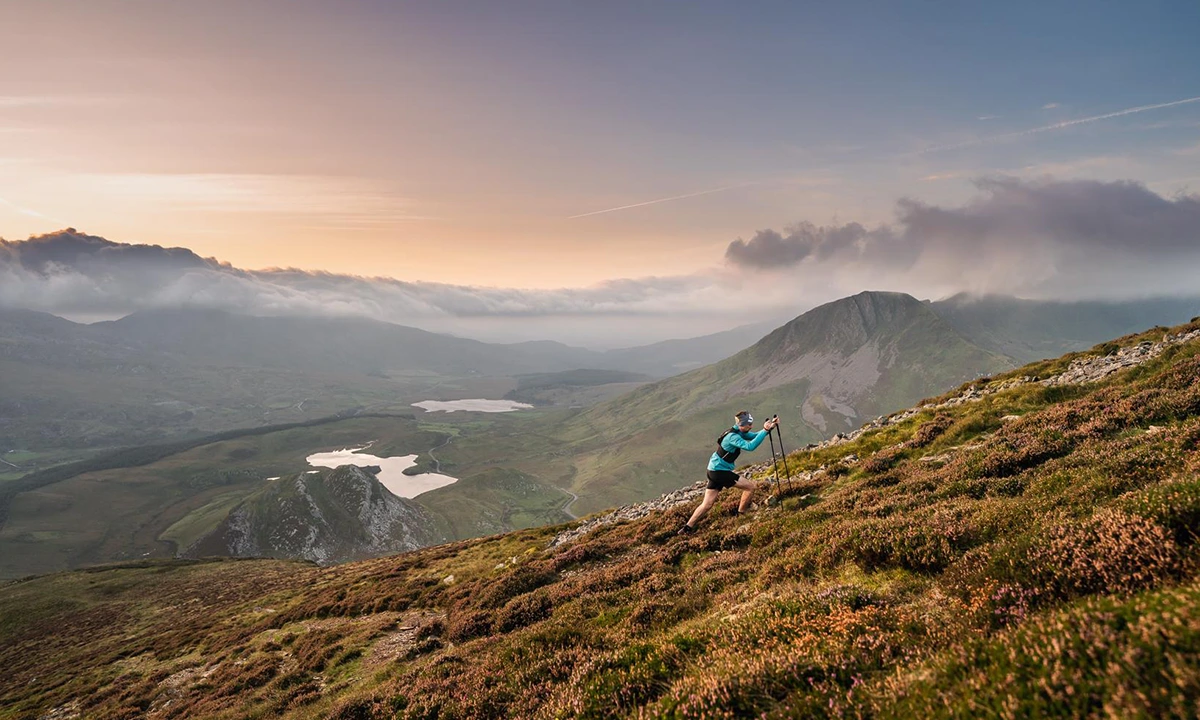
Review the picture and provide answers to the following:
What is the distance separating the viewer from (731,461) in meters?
18.3

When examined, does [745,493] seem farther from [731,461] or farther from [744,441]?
[744,441]

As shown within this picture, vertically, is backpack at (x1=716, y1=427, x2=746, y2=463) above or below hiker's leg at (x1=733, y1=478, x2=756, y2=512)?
above

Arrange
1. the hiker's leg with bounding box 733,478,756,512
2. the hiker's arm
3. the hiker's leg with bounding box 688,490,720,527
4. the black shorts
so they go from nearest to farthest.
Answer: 1. the hiker's arm
2. the hiker's leg with bounding box 733,478,756,512
3. the black shorts
4. the hiker's leg with bounding box 688,490,720,527

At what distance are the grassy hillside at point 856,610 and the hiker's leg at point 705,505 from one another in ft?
2.03

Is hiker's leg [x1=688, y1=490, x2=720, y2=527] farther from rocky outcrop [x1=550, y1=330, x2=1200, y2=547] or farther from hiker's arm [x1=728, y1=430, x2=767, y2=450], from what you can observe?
rocky outcrop [x1=550, y1=330, x2=1200, y2=547]

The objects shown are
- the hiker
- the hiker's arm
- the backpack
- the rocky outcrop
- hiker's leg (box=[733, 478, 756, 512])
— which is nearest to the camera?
the hiker's arm

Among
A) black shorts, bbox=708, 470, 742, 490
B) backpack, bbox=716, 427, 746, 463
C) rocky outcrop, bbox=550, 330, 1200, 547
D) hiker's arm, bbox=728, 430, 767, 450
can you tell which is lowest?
rocky outcrop, bbox=550, 330, 1200, 547

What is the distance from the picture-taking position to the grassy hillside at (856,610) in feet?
13.2

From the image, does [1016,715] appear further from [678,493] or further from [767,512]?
[678,493]

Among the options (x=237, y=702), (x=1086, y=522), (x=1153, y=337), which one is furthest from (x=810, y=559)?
(x=1153, y=337)

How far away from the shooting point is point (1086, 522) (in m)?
6.23

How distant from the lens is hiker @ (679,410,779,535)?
17.2 meters

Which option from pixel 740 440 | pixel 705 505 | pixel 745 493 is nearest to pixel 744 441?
pixel 740 440

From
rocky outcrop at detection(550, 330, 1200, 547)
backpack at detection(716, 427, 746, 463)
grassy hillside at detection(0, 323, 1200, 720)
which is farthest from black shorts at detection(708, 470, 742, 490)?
rocky outcrop at detection(550, 330, 1200, 547)
